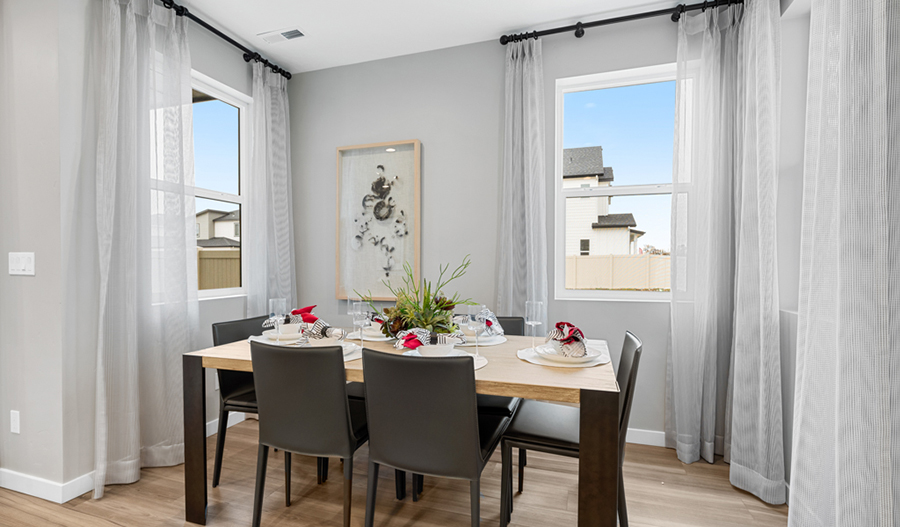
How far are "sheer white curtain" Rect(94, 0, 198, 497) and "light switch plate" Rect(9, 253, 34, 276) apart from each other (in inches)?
12.3

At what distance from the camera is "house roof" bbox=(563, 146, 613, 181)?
2.98 metres

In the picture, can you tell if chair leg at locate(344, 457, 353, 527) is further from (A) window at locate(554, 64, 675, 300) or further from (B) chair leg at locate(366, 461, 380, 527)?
(A) window at locate(554, 64, 675, 300)

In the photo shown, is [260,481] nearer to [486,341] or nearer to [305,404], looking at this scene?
[305,404]

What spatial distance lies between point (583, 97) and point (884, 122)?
2250 mm

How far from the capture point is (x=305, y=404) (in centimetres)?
165

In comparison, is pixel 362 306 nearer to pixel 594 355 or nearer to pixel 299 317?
pixel 299 317

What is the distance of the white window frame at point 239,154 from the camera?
2978 millimetres

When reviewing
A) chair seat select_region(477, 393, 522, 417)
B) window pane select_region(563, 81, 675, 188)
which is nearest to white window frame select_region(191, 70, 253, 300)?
chair seat select_region(477, 393, 522, 417)

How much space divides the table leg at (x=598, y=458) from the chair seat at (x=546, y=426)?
0.13 metres

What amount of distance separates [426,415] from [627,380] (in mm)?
792

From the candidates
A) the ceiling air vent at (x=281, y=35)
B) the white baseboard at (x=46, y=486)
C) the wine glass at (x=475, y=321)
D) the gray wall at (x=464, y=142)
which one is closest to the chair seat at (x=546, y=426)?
the wine glass at (x=475, y=321)

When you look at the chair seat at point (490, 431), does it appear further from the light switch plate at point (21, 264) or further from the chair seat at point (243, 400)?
the light switch plate at point (21, 264)

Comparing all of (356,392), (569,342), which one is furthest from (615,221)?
(356,392)

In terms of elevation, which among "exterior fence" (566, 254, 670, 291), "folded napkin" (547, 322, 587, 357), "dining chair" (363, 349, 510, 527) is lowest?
"dining chair" (363, 349, 510, 527)
